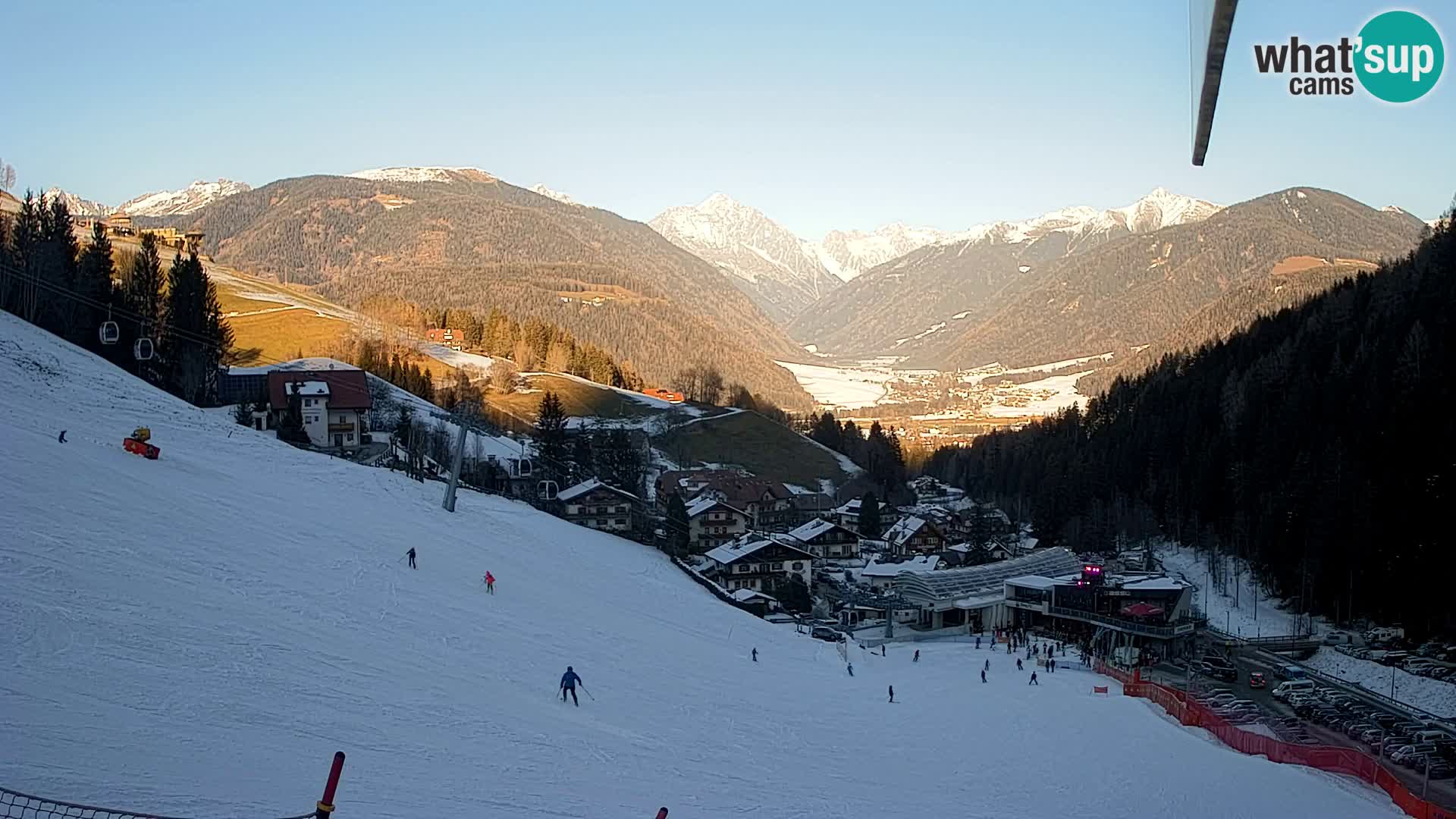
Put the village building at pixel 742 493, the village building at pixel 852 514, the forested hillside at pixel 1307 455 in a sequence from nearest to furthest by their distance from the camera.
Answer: the forested hillside at pixel 1307 455 < the village building at pixel 742 493 < the village building at pixel 852 514

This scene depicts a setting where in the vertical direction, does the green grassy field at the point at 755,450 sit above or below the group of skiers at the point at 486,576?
below

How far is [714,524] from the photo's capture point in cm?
7069

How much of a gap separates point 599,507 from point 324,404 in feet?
53.9

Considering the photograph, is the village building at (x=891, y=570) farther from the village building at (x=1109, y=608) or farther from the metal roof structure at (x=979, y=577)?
the village building at (x=1109, y=608)

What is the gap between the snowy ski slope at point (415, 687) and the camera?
1221 centimetres

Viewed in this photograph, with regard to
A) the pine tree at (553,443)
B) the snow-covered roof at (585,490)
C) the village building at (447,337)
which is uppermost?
the village building at (447,337)

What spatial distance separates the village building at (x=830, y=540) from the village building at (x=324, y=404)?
27472 millimetres

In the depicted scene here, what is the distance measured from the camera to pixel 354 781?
39.5ft

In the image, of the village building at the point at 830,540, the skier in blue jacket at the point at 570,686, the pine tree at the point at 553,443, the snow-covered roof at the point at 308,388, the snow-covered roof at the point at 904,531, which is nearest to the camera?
the skier in blue jacket at the point at 570,686

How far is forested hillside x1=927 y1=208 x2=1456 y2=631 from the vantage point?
155 ft

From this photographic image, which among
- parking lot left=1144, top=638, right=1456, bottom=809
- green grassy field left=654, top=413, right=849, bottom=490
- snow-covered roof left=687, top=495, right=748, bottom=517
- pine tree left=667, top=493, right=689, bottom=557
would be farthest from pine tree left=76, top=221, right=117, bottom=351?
green grassy field left=654, top=413, right=849, bottom=490

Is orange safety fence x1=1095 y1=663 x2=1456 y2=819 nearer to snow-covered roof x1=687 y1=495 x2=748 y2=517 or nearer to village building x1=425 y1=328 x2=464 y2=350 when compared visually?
snow-covered roof x1=687 y1=495 x2=748 y2=517

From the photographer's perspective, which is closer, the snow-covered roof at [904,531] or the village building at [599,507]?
the village building at [599,507]

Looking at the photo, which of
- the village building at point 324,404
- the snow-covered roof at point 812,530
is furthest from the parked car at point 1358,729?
the village building at point 324,404
